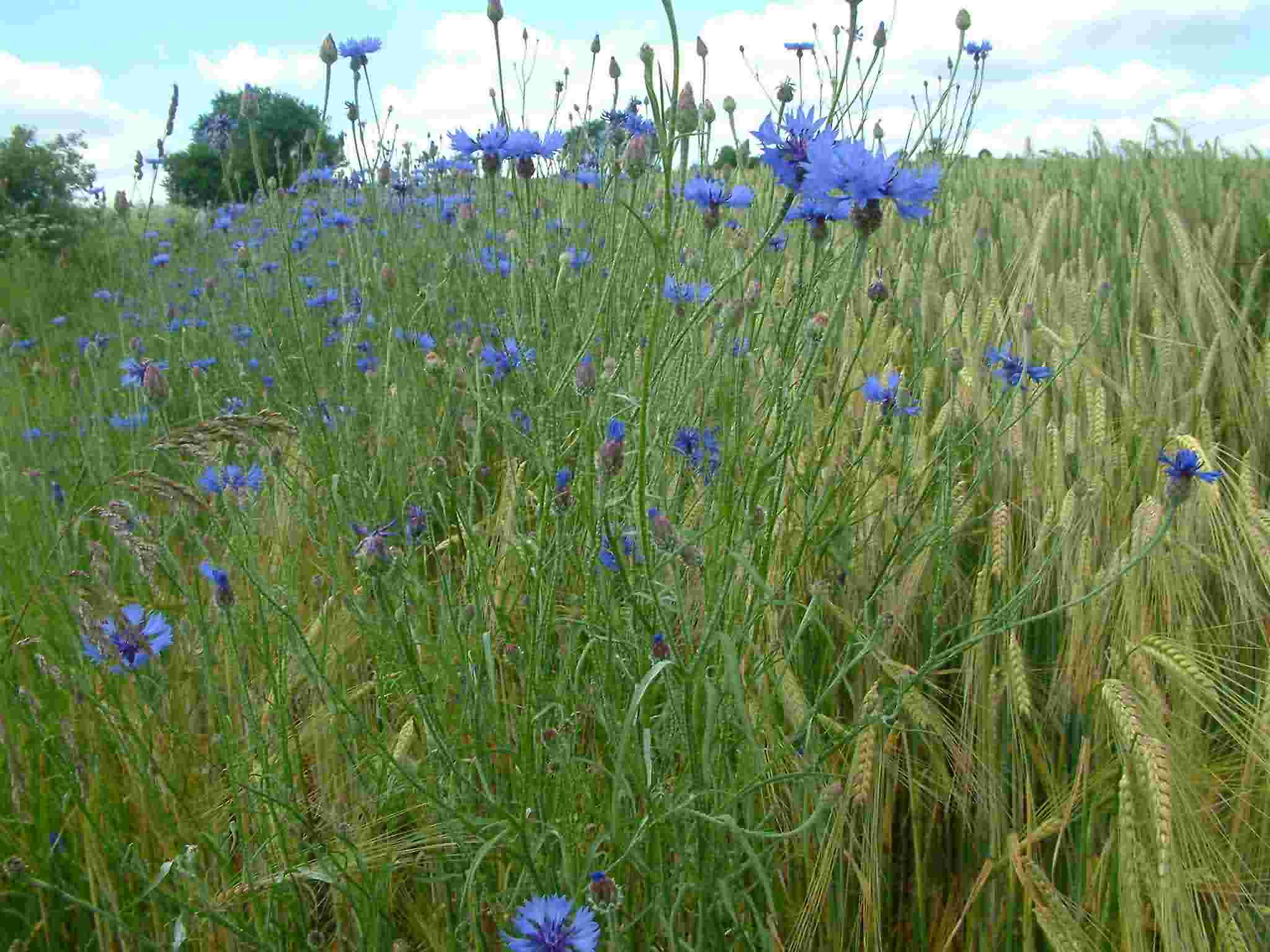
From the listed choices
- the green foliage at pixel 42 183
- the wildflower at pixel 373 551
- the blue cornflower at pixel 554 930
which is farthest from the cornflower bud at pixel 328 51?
the green foliage at pixel 42 183

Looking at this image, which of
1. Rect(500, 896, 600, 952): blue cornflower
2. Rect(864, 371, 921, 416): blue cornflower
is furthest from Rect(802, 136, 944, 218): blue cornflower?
Rect(500, 896, 600, 952): blue cornflower

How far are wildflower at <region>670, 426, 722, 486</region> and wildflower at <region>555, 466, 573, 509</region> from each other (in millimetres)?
178

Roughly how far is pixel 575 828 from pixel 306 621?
0.78 m

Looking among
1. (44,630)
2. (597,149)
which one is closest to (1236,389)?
(597,149)

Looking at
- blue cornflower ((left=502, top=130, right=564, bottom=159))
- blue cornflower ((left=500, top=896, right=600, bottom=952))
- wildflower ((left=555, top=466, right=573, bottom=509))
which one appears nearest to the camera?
blue cornflower ((left=500, top=896, right=600, bottom=952))

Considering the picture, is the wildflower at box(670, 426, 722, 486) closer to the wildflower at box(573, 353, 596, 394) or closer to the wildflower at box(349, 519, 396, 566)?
the wildflower at box(573, 353, 596, 394)

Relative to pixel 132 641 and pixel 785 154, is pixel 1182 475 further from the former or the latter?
pixel 132 641

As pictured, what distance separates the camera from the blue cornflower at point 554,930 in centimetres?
84

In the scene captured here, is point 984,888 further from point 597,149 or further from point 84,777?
point 597,149

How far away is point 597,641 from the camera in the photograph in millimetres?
1224

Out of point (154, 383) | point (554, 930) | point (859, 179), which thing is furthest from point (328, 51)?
point (554, 930)

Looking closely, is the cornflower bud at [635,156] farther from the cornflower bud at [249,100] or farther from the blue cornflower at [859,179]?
the cornflower bud at [249,100]

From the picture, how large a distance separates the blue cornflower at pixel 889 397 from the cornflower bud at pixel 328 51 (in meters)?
1.13

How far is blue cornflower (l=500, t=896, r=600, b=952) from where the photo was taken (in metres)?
0.84
